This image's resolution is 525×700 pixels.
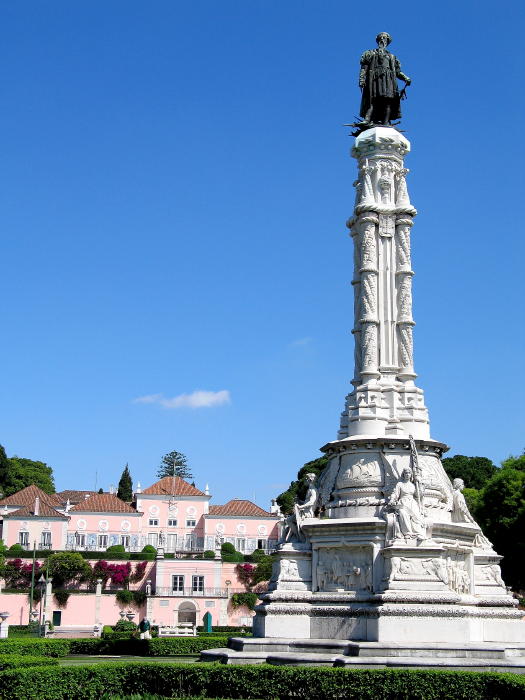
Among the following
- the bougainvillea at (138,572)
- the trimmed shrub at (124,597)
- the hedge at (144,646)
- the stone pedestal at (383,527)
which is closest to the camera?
the stone pedestal at (383,527)

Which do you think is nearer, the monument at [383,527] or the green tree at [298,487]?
the monument at [383,527]

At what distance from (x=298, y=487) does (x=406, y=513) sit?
152 feet

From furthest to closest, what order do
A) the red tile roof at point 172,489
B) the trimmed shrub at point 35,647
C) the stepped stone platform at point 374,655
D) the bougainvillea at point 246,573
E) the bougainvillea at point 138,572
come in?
the red tile roof at point 172,489 → the bougainvillea at point 138,572 → the bougainvillea at point 246,573 → the trimmed shrub at point 35,647 → the stepped stone platform at point 374,655

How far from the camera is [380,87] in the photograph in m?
25.4

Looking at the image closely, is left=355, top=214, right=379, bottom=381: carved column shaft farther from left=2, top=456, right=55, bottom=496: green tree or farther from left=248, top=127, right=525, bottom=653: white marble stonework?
left=2, top=456, right=55, bottom=496: green tree

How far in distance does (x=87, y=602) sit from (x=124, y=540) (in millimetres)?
14136

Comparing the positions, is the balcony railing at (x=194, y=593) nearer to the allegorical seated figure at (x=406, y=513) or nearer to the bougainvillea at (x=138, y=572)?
the bougainvillea at (x=138, y=572)

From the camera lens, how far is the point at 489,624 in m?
21.0

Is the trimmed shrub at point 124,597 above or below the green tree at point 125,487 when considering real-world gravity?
below

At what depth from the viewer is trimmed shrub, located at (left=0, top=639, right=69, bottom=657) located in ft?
74.1

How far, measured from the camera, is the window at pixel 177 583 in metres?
61.6

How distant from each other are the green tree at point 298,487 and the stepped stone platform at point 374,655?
39.6 meters

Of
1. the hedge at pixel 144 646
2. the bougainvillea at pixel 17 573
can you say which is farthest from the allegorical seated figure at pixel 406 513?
the bougainvillea at pixel 17 573

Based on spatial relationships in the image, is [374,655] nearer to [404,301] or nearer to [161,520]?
[404,301]
